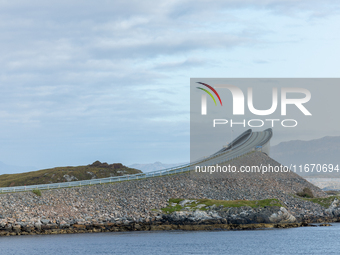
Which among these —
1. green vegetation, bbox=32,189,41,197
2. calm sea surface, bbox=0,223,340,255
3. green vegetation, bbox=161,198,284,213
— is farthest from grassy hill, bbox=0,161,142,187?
calm sea surface, bbox=0,223,340,255

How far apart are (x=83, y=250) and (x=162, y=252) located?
9.63 m

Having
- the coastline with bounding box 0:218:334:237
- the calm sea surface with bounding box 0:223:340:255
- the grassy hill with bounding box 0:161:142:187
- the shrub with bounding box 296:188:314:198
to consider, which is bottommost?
the calm sea surface with bounding box 0:223:340:255

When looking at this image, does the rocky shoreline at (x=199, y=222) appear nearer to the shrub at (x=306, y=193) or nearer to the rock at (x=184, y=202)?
the rock at (x=184, y=202)

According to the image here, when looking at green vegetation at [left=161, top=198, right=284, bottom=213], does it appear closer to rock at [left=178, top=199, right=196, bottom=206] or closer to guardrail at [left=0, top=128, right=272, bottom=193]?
rock at [left=178, top=199, right=196, bottom=206]

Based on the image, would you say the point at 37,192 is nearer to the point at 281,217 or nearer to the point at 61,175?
the point at 281,217

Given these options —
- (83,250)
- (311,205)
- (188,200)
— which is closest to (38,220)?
(83,250)

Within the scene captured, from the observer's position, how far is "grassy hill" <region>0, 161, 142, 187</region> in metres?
124

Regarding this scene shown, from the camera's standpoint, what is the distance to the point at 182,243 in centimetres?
6209

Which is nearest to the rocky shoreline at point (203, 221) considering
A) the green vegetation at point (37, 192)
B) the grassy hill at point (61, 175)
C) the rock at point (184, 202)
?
→ the rock at point (184, 202)

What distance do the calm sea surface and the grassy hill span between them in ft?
195

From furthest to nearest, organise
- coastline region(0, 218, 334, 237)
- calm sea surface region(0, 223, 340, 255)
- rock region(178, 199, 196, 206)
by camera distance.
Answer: rock region(178, 199, 196, 206) < coastline region(0, 218, 334, 237) < calm sea surface region(0, 223, 340, 255)

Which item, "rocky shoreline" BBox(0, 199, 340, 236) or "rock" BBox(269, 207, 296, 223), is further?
"rock" BBox(269, 207, 296, 223)

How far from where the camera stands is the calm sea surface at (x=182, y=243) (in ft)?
187

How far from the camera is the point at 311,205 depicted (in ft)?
308
